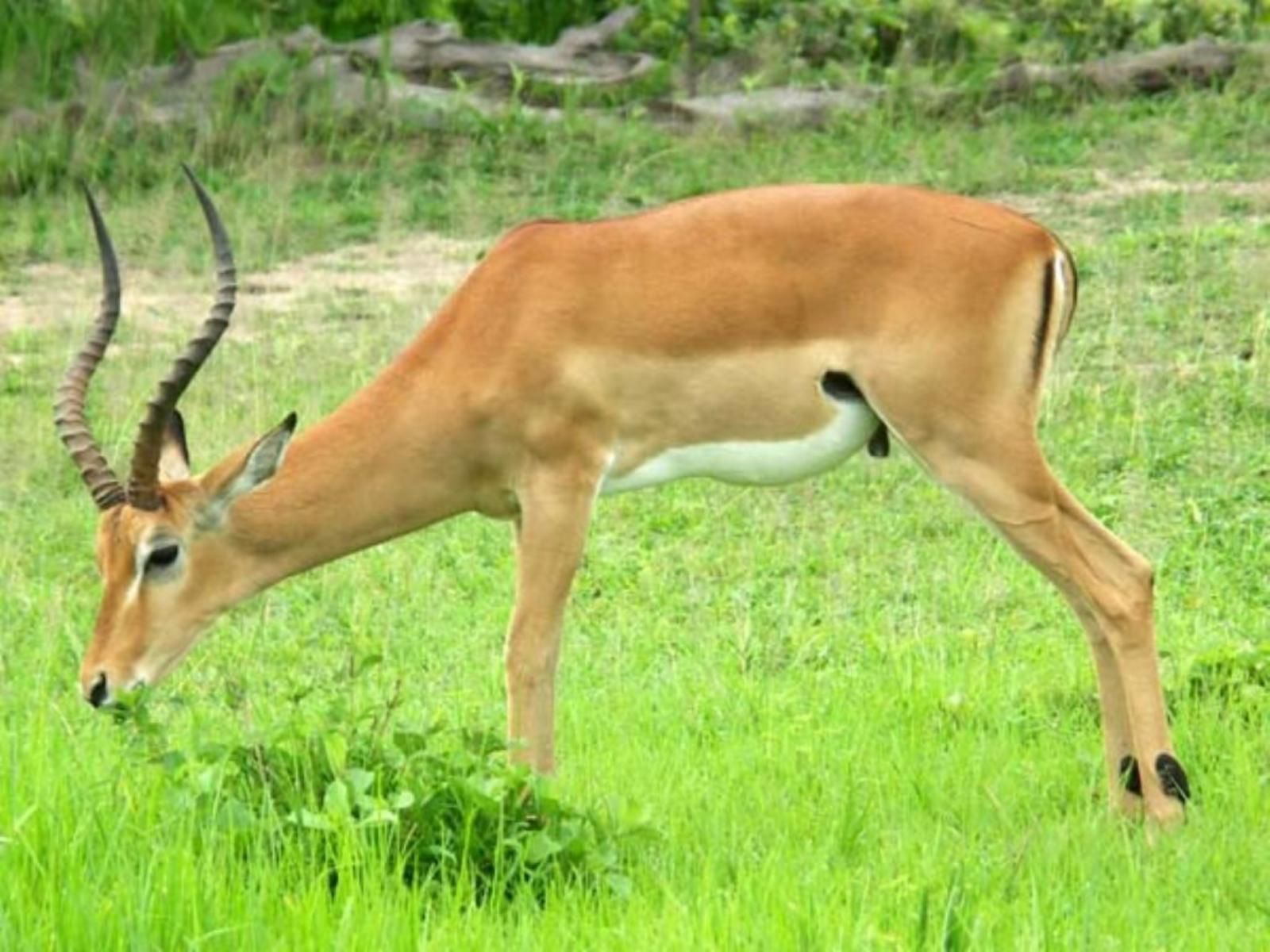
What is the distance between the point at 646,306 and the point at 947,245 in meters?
0.60

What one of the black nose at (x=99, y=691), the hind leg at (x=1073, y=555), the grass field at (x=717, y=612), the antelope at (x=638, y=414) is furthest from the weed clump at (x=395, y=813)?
the hind leg at (x=1073, y=555)

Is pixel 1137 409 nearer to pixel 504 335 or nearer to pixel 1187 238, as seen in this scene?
pixel 1187 238

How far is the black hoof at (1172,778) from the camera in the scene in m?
4.88

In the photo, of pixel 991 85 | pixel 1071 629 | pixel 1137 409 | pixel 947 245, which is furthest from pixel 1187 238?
pixel 947 245

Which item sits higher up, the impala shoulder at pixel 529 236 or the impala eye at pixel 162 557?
the impala shoulder at pixel 529 236

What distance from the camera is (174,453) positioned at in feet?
17.7

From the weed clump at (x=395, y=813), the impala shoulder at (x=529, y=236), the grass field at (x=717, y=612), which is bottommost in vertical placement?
the grass field at (x=717, y=612)

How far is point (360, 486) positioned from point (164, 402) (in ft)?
1.42

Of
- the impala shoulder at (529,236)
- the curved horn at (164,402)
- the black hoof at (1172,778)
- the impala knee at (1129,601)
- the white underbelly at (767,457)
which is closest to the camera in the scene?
the black hoof at (1172,778)

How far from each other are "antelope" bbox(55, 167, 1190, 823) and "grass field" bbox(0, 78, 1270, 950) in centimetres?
30

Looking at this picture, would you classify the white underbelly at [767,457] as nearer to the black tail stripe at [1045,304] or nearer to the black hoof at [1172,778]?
the black tail stripe at [1045,304]

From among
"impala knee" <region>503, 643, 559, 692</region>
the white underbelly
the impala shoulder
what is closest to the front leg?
"impala knee" <region>503, 643, 559, 692</region>

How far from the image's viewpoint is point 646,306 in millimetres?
5266

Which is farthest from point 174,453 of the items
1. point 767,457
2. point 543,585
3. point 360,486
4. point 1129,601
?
point 1129,601
